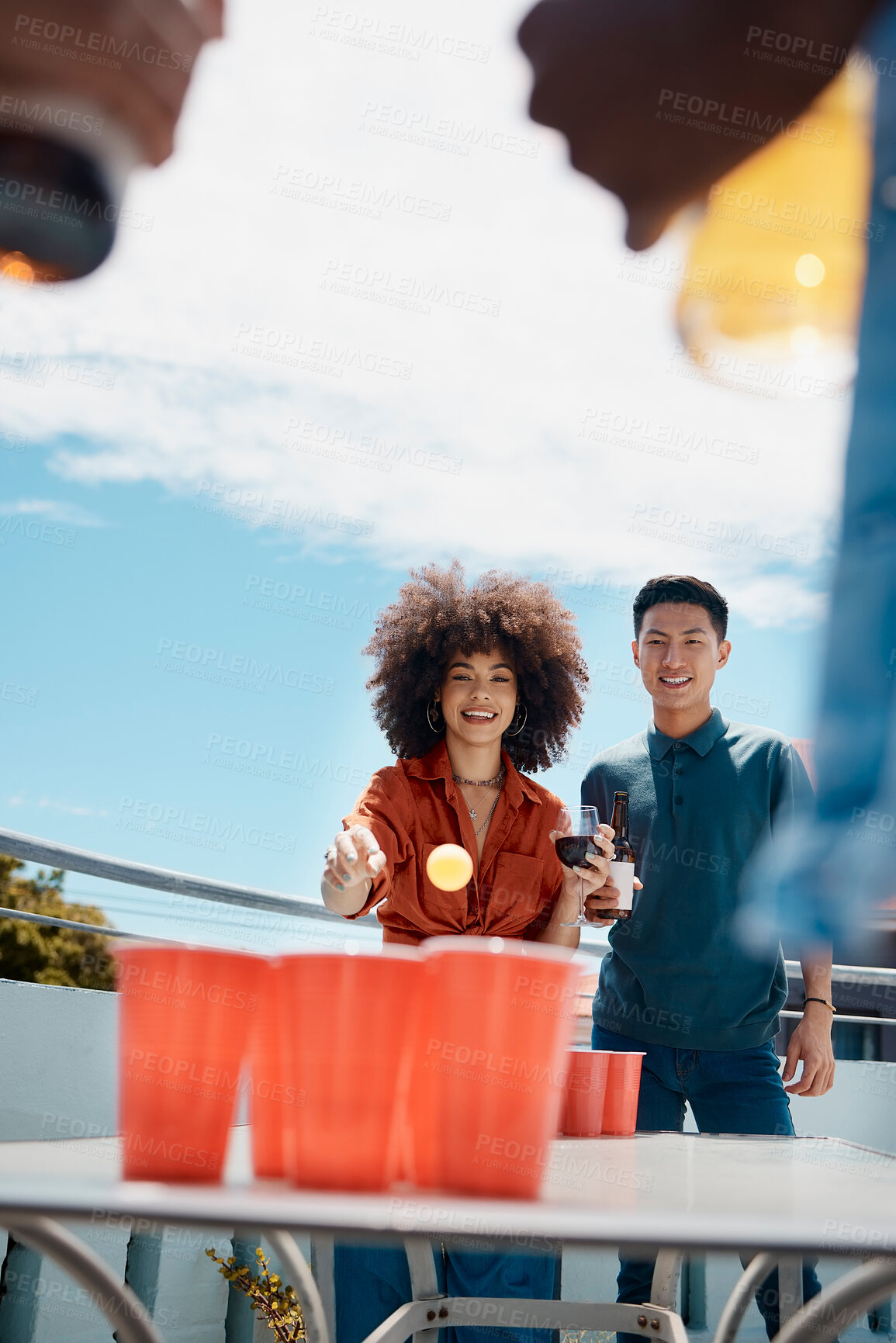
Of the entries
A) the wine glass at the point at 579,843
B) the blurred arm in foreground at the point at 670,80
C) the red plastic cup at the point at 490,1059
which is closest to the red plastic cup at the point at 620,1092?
the red plastic cup at the point at 490,1059

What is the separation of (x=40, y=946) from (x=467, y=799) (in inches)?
462

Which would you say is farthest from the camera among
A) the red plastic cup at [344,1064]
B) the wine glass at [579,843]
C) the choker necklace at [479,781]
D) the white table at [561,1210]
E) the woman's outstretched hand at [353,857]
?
the choker necklace at [479,781]

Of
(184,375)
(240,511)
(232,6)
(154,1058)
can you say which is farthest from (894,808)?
(184,375)

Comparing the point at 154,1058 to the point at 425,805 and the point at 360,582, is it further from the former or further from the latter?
the point at 360,582

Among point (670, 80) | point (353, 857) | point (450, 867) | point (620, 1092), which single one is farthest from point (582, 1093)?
point (670, 80)

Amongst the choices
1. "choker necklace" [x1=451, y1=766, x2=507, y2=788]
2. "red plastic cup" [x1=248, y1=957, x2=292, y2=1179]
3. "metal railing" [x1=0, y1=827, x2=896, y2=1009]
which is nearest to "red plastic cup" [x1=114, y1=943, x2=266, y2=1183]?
"red plastic cup" [x1=248, y1=957, x2=292, y2=1179]

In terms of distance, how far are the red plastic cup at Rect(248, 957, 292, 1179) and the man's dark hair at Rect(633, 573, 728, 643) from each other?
1.80m

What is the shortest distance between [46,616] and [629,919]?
14604mm

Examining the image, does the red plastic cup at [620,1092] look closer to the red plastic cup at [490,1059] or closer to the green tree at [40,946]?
the red plastic cup at [490,1059]

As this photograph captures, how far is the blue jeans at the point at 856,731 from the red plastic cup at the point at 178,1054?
73cm

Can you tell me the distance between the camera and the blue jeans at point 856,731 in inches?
42.1

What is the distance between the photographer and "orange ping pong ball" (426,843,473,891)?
1.66 metres

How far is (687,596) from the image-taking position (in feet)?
A: 7.36

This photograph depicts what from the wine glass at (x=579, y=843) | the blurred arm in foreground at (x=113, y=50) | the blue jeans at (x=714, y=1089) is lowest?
the blue jeans at (x=714, y=1089)
